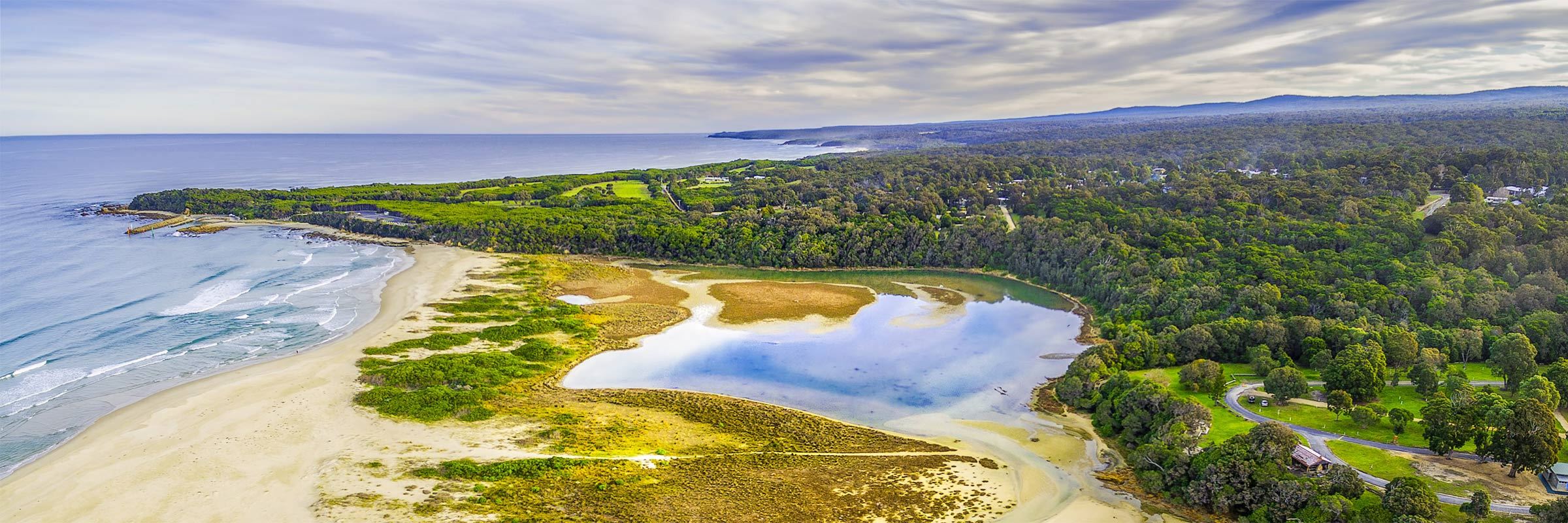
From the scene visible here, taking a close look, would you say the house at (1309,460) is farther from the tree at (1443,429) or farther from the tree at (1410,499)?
the tree at (1443,429)

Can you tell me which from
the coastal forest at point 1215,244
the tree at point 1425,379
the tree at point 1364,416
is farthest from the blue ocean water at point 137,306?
the tree at point 1425,379

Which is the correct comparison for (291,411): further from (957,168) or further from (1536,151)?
(1536,151)

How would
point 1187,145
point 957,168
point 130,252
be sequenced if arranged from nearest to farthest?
1. point 130,252
2. point 957,168
3. point 1187,145

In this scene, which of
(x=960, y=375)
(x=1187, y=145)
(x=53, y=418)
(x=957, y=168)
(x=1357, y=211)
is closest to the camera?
(x=53, y=418)

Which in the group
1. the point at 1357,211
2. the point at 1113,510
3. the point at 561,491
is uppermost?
the point at 1357,211

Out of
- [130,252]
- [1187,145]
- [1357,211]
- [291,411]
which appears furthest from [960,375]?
[1187,145]

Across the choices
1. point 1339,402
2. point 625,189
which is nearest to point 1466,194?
point 1339,402

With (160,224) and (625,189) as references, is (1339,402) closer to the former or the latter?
(625,189)
